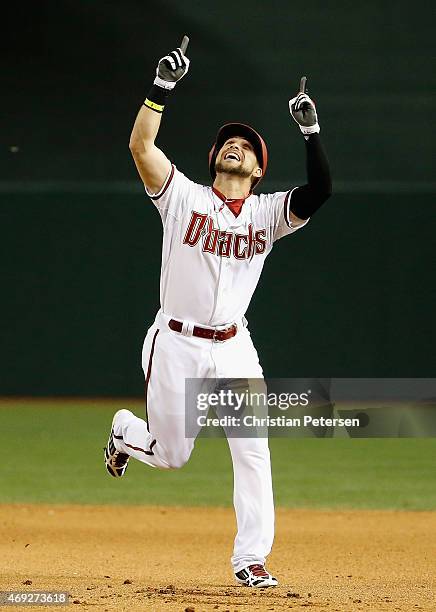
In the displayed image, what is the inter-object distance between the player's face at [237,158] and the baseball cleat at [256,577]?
5.22 feet

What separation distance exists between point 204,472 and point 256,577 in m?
4.41

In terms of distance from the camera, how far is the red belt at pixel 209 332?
14.5ft

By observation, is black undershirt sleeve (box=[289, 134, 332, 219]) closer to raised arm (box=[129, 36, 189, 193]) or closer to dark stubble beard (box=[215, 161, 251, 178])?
dark stubble beard (box=[215, 161, 251, 178])

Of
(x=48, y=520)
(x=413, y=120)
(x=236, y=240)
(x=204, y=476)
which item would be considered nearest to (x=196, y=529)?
(x=48, y=520)

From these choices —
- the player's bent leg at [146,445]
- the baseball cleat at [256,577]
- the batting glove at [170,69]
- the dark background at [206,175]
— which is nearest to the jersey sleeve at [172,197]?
the batting glove at [170,69]

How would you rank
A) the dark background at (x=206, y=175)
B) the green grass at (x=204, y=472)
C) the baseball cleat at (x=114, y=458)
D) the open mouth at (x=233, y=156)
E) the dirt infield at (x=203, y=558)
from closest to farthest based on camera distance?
the dirt infield at (x=203, y=558), the open mouth at (x=233, y=156), the baseball cleat at (x=114, y=458), the green grass at (x=204, y=472), the dark background at (x=206, y=175)

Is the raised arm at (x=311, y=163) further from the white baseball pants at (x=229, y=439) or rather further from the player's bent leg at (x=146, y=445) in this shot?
the player's bent leg at (x=146, y=445)

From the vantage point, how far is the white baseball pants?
14.2ft

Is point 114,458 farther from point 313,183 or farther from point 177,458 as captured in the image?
point 313,183

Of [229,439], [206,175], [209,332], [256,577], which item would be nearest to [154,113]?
[209,332]

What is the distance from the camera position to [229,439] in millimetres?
4367

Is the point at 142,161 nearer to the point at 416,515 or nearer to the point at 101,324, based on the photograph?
the point at 416,515

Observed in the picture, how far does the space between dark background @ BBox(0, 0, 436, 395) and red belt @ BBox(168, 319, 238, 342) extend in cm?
700

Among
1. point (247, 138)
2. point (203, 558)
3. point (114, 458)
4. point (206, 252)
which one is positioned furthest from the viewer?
point (203, 558)
